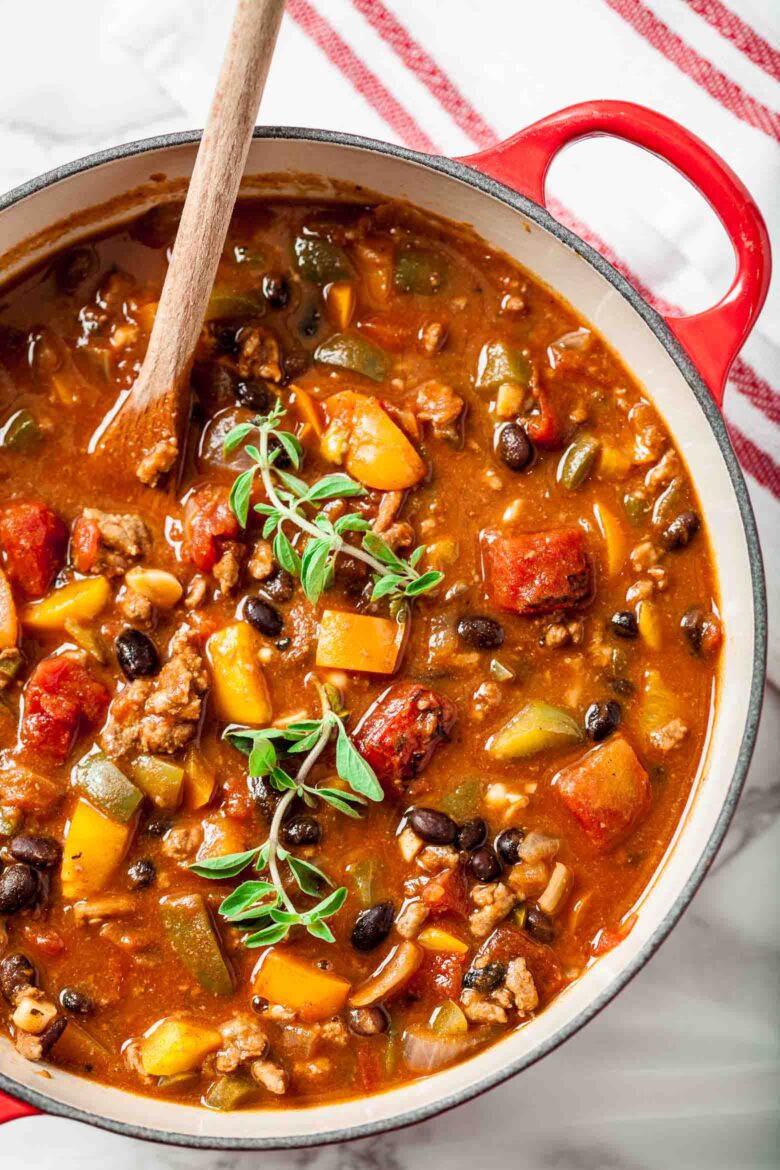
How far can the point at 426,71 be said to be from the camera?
3.37 meters

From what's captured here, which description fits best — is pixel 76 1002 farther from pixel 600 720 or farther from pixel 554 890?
pixel 600 720

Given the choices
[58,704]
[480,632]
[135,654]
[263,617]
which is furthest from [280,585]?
[58,704]

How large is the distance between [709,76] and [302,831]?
2372 mm

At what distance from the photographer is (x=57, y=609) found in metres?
2.98

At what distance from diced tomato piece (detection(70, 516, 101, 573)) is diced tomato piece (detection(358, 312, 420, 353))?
0.86 m

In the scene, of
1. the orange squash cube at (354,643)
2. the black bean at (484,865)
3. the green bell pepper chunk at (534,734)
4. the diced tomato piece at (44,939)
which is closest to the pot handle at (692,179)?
the green bell pepper chunk at (534,734)

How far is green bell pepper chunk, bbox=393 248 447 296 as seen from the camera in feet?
10.2

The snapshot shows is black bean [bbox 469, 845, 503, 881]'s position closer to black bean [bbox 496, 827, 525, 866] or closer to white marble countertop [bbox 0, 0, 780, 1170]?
black bean [bbox 496, 827, 525, 866]

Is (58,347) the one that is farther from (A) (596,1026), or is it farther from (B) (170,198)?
(A) (596,1026)

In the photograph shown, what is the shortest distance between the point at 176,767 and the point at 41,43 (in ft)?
6.63

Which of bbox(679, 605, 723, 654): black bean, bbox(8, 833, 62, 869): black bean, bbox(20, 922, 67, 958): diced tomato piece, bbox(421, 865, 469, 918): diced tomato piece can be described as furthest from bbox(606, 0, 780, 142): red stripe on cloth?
bbox(20, 922, 67, 958): diced tomato piece

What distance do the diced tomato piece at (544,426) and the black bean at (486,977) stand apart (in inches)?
52.7

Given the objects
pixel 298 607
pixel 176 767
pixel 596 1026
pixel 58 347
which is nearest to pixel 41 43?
pixel 58 347

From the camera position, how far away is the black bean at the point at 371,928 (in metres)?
2.96
